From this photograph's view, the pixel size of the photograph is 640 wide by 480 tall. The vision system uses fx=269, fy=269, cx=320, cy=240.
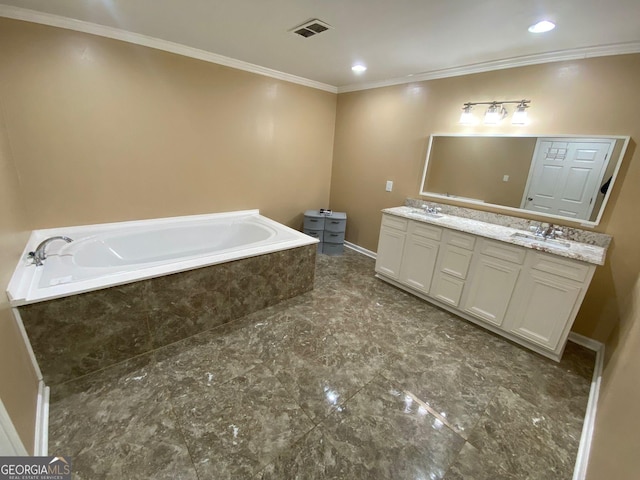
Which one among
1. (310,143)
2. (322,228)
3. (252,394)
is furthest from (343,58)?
(252,394)

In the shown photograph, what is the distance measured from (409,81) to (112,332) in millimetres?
3614

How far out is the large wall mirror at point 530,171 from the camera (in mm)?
2049

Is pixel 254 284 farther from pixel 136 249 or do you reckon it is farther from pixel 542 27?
pixel 542 27

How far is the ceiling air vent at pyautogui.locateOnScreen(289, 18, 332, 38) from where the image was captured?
6.23 feet

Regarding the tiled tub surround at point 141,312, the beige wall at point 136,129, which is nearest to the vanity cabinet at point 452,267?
the tiled tub surround at point 141,312

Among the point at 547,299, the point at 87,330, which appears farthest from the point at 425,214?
the point at 87,330

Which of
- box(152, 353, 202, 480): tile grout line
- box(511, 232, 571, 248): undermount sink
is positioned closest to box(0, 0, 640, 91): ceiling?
box(511, 232, 571, 248): undermount sink

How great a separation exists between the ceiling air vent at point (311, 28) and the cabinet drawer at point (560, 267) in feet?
7.51

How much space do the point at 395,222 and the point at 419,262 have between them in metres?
0.49

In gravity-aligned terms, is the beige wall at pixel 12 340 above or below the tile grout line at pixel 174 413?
above

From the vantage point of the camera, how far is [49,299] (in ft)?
4.90

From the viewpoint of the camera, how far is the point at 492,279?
7.47ft

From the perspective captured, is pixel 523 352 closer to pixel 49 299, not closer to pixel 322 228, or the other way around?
→ pixel 322 228

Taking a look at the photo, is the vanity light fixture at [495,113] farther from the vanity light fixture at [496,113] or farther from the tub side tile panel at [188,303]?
the tub side tile panel at [188,303]
